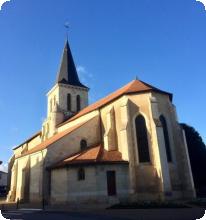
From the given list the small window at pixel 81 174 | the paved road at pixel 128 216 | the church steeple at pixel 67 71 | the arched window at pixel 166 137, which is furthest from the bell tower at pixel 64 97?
the paved road at pixel 128 216

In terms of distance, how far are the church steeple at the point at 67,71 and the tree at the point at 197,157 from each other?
1760cm

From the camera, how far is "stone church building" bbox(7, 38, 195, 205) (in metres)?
19.6

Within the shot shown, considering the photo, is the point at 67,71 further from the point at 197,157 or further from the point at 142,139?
the point at 197,157

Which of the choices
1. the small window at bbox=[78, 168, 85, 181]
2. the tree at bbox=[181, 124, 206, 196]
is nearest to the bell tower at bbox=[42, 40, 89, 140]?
the small window at bbox=[78, 168, 85, 181]

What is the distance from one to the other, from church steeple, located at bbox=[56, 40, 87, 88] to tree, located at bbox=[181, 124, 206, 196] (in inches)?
693

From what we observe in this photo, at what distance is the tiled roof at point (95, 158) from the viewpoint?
20250mm

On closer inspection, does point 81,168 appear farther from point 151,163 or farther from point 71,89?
point 71,89

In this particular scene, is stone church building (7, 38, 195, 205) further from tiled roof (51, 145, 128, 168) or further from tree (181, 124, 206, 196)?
tree (181, 124, 206, 196)

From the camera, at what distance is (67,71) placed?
124ft

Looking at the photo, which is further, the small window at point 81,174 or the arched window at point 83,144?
the arched window at point 83,144

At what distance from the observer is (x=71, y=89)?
120 ft

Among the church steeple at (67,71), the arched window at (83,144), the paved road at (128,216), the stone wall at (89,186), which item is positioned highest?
the church steeple at (67,71)

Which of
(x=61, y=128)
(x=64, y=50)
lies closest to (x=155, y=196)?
(x=61, y=128)

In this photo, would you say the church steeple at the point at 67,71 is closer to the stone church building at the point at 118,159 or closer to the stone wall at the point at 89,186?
the stone church building at the point at 118,159
